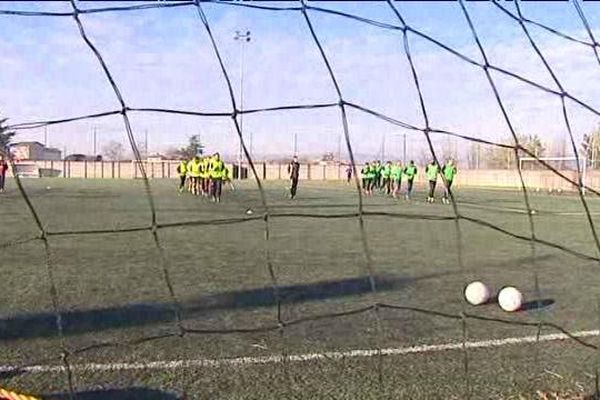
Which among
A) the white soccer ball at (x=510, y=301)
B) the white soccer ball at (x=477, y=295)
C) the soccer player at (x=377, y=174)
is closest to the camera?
the white soccer ball at (x=510, y=301)

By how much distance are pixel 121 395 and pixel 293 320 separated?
196 cm

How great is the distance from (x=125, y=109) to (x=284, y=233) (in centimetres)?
914

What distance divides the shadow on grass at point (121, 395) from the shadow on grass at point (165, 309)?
1227 millimetres

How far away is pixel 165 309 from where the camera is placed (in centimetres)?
568

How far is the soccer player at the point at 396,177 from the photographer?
98.1ft

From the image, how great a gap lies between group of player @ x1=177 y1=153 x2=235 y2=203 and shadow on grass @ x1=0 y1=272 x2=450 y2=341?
13.4 meters

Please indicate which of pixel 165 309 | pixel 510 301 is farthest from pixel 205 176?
pixel 510 301

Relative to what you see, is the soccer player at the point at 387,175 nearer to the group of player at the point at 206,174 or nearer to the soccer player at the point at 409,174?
the soccer player at the point at 409,174

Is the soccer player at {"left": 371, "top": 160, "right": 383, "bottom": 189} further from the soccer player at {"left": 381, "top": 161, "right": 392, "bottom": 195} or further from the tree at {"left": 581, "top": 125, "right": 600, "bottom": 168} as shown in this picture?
the tree at {"left": 581, "top": 125, "right": 600, "bottom": 168}

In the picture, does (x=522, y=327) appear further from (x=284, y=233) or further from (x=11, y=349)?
(x=284, y=233)

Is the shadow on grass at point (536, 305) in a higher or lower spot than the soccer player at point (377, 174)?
lower

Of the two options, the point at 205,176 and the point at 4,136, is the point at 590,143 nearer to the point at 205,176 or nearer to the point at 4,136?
the point at 4,136

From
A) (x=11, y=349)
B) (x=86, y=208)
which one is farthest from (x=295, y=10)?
(x=86, y=208)

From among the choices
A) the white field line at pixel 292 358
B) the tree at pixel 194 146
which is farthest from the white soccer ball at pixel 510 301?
the tree at pixel 194 146
